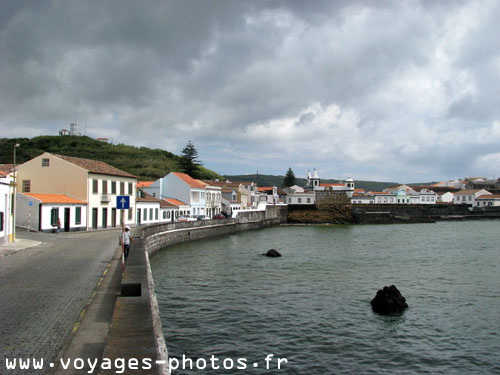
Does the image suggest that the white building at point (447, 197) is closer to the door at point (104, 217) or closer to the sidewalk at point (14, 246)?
the door at point (104, 217)

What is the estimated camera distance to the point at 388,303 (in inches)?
707

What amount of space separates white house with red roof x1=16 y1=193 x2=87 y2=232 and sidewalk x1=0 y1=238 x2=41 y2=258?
7.70 meters

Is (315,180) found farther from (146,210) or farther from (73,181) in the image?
(73,181)

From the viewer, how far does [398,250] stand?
4372 cm

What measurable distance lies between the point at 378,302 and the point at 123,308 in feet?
38.5

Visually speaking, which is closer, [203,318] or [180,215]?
Answer: [203,318]

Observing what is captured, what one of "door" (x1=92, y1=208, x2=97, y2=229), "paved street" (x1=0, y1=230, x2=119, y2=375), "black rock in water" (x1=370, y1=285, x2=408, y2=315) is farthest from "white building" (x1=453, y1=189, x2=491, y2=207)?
"paved street" (x1=0, y1=230, x2=119, y2=375)

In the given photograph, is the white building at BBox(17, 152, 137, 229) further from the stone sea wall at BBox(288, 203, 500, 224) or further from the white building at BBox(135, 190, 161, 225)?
the stone sea wall at BBox(288, 203, 500, 224)

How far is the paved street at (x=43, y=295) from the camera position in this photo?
8992mm

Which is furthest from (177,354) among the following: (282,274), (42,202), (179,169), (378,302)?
(179,169)

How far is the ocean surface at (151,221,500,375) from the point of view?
12.7 metres

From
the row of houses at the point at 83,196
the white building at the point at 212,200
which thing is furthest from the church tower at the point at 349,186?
the row of houses at the point at 83,196

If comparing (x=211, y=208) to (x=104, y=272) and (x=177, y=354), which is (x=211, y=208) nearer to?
(x=104, y=272)

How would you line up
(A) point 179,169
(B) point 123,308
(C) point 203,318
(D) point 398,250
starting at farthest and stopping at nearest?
(A) point 179,169
(D) point 398,250
(C) point 203,318
(B) point 123,308
